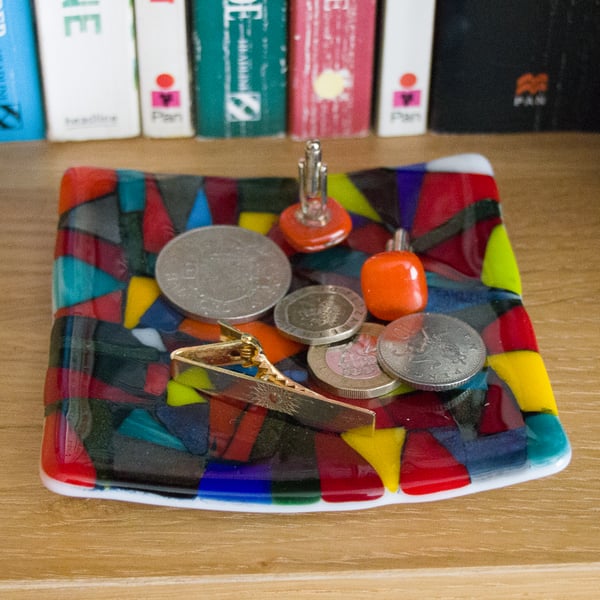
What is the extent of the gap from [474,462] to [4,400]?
28 cm

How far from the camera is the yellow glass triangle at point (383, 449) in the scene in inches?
22.8

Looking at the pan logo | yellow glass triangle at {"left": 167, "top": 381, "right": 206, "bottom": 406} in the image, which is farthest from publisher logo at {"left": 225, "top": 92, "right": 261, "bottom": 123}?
yellow glass triangle at {"left": 167, "top": 381, "right": 206, "bottom": 406}

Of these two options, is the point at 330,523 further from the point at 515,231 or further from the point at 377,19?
the point at 377,19

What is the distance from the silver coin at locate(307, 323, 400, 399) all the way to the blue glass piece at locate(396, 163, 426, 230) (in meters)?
0.13

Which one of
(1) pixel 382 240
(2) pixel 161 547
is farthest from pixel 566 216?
(2) pixel 161 547

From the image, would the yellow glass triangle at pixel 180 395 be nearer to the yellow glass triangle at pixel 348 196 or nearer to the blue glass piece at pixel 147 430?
the blue glass piece at pixel 147 430

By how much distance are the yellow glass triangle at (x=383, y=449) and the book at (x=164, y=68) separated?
0.37 metres

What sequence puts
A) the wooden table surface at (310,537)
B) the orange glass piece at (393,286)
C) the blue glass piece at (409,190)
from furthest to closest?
the blue glass piece at (409,190) < the orange glass piece at (393,286) < the wooden table surface at (310,537)

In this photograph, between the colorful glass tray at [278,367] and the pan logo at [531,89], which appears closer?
the colorful glass tray at [278,367]

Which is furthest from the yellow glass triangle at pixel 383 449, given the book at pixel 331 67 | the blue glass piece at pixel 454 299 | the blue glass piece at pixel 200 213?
the book at pixel 331 67

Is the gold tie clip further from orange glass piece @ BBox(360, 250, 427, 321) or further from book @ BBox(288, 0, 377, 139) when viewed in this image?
book @ BBox(288, 0, 377, 139)

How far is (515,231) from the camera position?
0.80 m

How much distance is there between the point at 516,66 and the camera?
85cm

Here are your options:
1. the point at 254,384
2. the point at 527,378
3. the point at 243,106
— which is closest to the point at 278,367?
the point at 254,384
